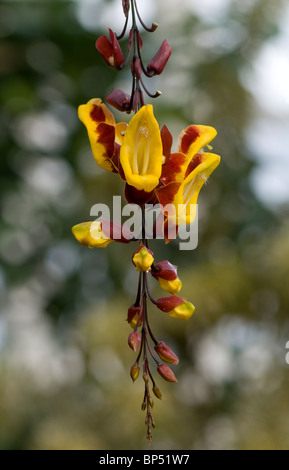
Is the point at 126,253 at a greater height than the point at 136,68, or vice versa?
the point at 126,253

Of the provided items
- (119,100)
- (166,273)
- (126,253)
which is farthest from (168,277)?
(126,253)

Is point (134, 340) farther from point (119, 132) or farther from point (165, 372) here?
point (119, 132)

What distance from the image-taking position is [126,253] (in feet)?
5.94

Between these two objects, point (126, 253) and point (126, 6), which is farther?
point (126, 253)

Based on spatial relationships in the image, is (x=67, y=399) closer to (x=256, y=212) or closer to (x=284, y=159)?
(x=256, y=212)

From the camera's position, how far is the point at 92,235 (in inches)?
13.7

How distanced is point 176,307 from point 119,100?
0.44ft

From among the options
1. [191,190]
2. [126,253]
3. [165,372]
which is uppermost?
[126,253]

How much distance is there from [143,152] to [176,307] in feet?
0.32

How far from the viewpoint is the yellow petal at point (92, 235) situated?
1.14ft

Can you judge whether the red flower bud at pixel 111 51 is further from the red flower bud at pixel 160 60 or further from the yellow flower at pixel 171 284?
the yellow flower at pixel 171 284

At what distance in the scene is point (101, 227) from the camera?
349 millimetres

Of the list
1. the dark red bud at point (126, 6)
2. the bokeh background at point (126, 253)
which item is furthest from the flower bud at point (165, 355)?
the bokeh background at point (126, 253)
